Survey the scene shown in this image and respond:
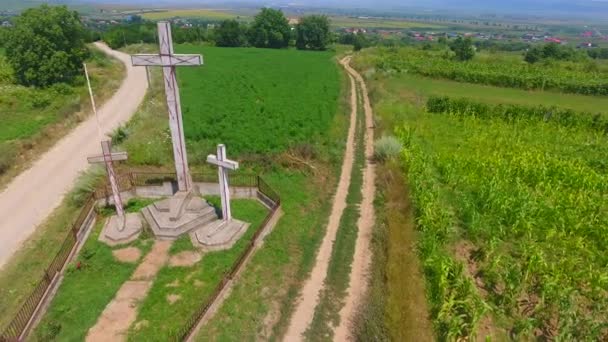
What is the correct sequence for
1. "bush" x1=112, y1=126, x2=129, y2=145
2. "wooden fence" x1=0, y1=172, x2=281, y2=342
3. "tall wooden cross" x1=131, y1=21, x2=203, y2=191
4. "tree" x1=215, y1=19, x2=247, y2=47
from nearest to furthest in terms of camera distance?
"wooden fence" x1=0, y1=172, x2=281, y2=342, "tall wooden cross" x1=131, y1=21, x2=203, y2=191, "bush" x1=112, y1=126, x2=129, y2=145, "tree" x1=215, y1=19, x2=247, y2=47

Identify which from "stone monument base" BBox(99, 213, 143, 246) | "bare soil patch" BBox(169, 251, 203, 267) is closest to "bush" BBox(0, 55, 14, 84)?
"stone monument base" BBox(99, 213, 143, 246)

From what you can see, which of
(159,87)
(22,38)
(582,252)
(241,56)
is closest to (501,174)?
(582,252)

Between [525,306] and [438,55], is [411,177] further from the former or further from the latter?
[438,55]

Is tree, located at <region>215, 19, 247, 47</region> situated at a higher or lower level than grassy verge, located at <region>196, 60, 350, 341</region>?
higher

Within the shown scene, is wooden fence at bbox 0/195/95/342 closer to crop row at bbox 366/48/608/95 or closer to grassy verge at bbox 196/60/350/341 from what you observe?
grassy verge at bbox 196/60/350/341

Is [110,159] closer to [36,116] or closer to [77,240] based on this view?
[77,240]

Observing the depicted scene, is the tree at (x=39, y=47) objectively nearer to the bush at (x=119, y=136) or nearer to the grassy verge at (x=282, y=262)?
the bush at (x=119, y=136)
